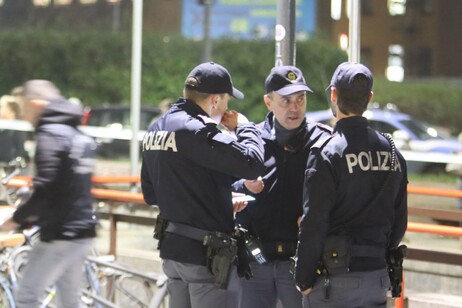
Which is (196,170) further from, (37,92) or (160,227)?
(37,92)

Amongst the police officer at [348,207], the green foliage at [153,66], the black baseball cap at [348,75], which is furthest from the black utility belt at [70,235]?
the green foliage at [153,66]

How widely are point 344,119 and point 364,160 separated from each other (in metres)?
0.20

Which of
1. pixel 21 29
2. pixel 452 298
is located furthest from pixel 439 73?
pixel 452 298

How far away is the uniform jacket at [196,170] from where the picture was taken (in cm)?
445

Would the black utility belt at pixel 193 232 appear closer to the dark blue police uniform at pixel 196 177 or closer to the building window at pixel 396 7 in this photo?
the dark blue police uniform at pixel 196 177

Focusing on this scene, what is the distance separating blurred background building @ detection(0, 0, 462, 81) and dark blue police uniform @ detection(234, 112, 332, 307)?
19490mm

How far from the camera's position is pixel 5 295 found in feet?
20.9

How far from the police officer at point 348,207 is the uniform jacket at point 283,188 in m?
0.58

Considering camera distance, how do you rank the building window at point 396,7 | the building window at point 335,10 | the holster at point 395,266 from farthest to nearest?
the building window at point 396,7, the building window at point 335,10, the holster at point 395,266

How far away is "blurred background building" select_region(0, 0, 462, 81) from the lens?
27594 mm

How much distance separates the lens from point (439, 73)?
3253 centimetres

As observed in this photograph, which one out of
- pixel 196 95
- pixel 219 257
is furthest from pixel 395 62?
pixel 219 257

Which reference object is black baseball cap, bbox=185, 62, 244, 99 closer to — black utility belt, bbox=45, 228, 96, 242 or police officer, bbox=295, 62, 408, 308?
police officer, bbox=295, 62, 408, 308

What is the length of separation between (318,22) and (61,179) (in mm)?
23666
